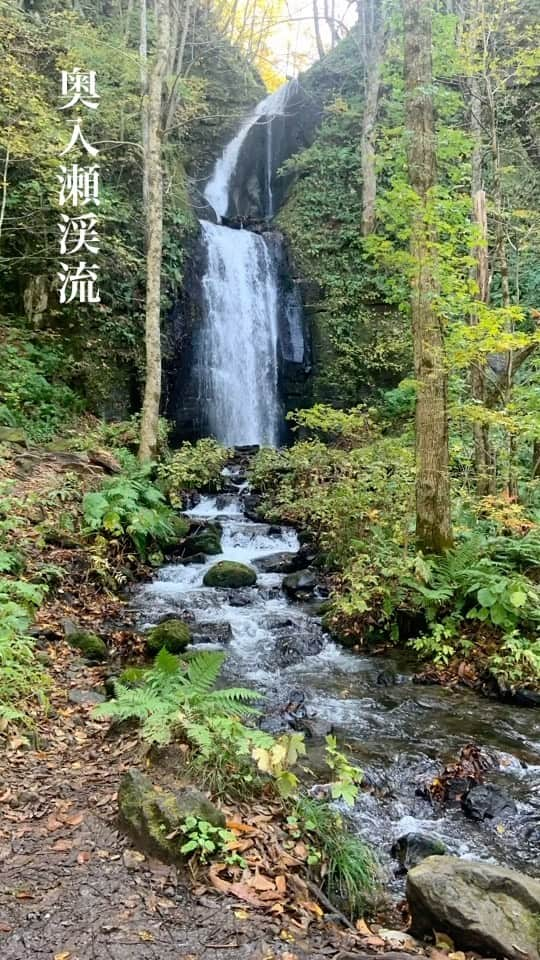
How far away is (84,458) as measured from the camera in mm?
10992

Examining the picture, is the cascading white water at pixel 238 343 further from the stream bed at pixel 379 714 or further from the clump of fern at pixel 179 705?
the clump of fern at pixel 179 705

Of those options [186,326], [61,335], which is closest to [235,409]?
[186,326]

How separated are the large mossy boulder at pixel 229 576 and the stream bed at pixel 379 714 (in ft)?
0.52

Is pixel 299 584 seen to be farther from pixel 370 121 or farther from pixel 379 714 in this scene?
pixel 370 121

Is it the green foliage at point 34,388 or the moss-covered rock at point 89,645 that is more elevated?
the green foliage at point 34,388

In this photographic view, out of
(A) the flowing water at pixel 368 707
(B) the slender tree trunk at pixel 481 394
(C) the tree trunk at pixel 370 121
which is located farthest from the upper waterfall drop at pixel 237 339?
(B) the slender tree trunk at pixel 481 394

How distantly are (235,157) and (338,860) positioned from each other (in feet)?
83.3

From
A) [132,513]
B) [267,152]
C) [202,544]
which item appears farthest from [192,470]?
[267,152]

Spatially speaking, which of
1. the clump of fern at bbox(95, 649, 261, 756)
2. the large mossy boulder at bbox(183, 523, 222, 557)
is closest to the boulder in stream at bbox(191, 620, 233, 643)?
the clump of fern at bbox(95, 649, 261, 756)

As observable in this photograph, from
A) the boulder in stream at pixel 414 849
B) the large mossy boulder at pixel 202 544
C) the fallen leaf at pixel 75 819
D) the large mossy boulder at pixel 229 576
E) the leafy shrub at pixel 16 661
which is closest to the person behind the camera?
the fallen leaf at pixel 75 819

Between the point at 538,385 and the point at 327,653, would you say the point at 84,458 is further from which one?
the point at 538,385

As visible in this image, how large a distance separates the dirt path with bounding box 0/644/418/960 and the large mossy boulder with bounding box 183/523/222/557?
6759 millimetres

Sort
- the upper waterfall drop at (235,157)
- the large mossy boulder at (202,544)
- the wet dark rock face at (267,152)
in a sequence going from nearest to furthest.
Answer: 1. the large mossy boulder at (202,544)
2. the upper waterfall drop at (235,157)
3. the wet dark rock face at (267,152)

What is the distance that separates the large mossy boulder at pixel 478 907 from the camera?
2.64m
